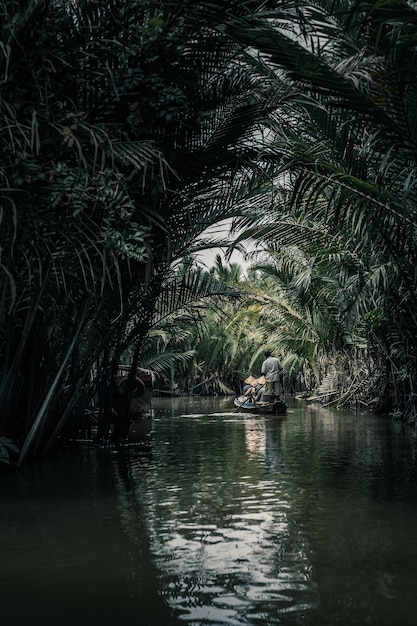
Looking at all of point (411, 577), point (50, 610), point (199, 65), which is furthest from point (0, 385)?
point (411, 577)

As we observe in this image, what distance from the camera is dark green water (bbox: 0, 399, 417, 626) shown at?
3.41m

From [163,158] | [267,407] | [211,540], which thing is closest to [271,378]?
[267,407]

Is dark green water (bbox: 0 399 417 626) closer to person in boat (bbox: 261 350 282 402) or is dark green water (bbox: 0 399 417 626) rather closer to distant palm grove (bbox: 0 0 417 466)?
distant palm grove (bbox: 0 0 417 466)

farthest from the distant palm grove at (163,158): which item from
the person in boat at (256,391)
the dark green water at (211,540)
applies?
the person in boat at (256,391)

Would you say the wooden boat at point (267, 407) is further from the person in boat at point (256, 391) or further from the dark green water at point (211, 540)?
the dark green water at point (211, 540)

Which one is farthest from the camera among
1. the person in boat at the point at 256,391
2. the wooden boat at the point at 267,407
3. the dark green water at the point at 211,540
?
the person in boat at the point at 256,391

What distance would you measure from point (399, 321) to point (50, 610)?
35.7 ft

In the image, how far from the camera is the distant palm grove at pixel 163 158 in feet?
19.7

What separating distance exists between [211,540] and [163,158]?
123 inches

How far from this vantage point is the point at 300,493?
6441 millimetres

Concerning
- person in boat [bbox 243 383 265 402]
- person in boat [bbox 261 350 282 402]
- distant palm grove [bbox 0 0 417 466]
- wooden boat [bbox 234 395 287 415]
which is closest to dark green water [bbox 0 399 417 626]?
distant palm grove [bbox 0 0 417 466]

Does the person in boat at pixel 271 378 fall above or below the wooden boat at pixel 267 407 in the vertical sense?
above

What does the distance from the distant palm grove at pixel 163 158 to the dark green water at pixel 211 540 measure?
4.32 feet

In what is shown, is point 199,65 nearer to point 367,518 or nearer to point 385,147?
point 385,147
